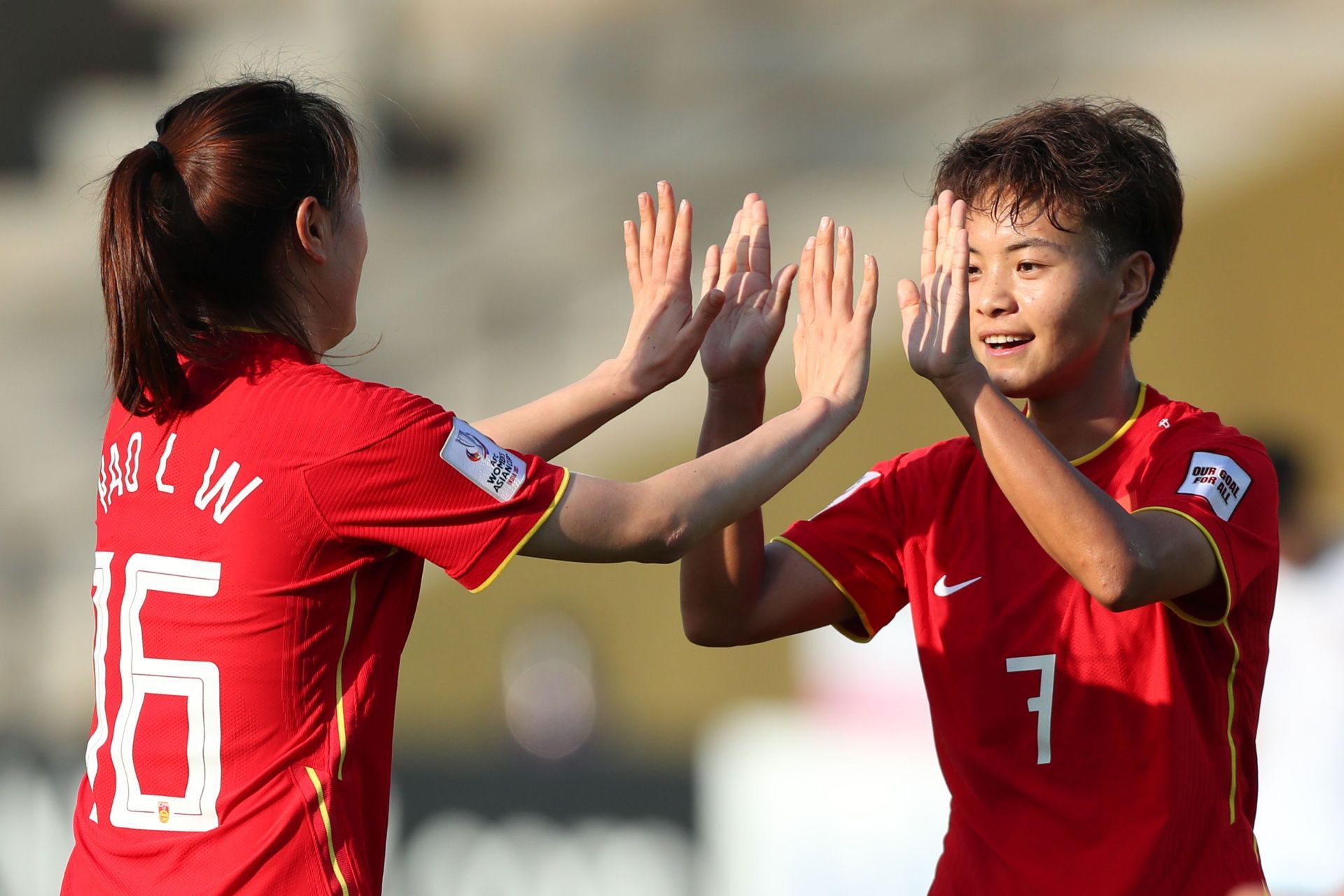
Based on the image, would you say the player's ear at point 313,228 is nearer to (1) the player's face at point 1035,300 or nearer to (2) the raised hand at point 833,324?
(2) the raised hand at point 833,324

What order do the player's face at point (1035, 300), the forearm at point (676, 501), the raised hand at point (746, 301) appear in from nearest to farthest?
the forearm at point (676, 501) < the player's face at point (1035, 300) < the raised hand at point (746, 301)

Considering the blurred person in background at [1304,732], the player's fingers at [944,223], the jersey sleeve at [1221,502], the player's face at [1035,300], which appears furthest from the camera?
the blurred person in background at [1304,732]

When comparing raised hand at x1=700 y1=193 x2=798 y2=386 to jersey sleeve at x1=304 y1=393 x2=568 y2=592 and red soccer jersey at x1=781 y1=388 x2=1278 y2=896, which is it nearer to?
red soccer jersey at x1=781 y1=388 x2=1278 y2=896

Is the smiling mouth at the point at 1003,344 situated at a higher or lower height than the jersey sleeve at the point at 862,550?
higher

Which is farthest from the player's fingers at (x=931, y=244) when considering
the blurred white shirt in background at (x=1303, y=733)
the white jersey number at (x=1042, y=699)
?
the blurred white shirt in background at (x=1303, y=733)

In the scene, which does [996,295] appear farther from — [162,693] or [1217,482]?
[162,693]

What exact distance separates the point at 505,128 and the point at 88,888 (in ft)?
13.4

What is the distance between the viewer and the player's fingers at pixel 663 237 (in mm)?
2396

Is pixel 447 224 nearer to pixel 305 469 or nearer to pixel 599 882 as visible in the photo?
pixel 599 882

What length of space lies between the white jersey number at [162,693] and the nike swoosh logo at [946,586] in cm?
110

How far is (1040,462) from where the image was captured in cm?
193

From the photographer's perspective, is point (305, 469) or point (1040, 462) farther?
point (1040, 462)

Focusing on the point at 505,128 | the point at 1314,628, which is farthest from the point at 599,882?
the point at 505,128

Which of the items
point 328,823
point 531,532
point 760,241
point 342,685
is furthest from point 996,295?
point 328,823
